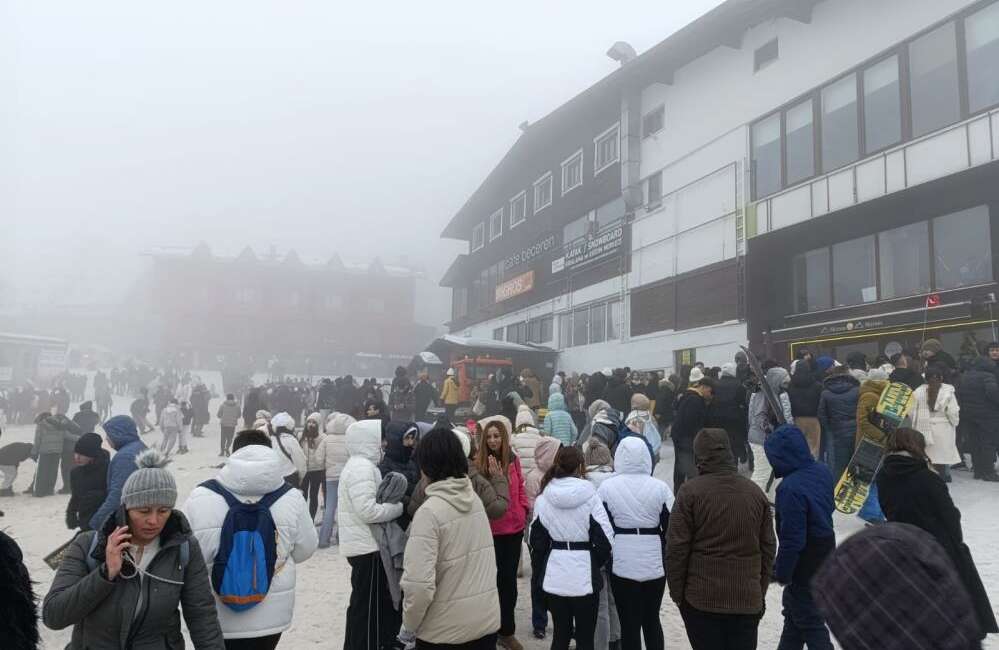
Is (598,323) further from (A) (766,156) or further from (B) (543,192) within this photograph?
(A) (766,156)

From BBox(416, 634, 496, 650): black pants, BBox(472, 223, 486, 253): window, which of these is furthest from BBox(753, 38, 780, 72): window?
BBox(472, 223, 486, 253): window

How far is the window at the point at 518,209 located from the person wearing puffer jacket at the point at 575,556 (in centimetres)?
2925

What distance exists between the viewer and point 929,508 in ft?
13.1

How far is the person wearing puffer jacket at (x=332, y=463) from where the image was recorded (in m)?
8.34

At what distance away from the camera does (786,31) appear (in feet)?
57.2

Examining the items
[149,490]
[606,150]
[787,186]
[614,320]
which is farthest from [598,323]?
[149,490]

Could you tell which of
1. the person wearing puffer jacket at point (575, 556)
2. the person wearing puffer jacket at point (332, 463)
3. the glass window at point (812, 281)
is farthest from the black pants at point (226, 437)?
the glass window at point (812, 281)

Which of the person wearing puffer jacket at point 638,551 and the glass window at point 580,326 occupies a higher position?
the glass window at point 580,326

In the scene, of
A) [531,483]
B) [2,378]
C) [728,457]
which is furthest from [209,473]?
[2,378]

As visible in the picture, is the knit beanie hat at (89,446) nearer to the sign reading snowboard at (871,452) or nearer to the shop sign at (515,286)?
the sign reading snowboard at (871,452)

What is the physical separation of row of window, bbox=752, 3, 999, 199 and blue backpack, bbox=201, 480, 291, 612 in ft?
50.3

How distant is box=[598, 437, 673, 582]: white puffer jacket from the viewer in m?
4.46

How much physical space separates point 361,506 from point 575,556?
4.99 ft

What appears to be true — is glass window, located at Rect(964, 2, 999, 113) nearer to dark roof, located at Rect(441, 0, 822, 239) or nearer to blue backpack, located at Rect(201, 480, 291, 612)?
dark roof, located at Rect(441, 0, 822, 239)
